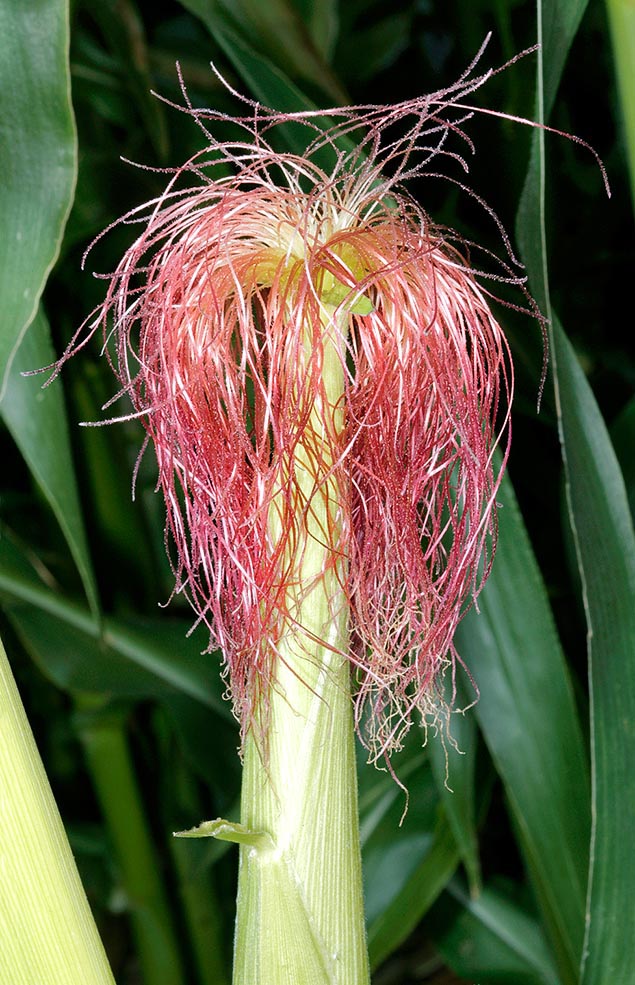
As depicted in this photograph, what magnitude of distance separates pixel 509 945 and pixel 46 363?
21.1 inches

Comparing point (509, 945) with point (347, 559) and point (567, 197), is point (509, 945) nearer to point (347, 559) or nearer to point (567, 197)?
point (347, 559)

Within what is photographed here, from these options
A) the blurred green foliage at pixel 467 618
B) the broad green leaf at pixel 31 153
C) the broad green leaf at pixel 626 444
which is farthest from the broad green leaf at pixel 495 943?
the broad green leaf at pixel 31 153

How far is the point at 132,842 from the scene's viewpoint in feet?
2.33

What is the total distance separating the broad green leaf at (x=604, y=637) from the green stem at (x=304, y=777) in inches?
5.1

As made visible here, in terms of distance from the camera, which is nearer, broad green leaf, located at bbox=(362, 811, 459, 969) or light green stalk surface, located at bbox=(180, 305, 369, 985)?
light green stalk surface, located at bbox=(180, 305, 369, 985)

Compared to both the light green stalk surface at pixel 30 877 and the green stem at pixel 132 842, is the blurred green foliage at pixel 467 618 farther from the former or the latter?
the light green stalk surface at pixel 30 877

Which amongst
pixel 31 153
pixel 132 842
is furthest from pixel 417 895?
pixel 31 153

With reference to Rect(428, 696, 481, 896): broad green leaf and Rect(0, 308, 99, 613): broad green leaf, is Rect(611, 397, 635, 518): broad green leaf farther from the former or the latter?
Rect(0, 308, 99, 613): broad green leaf

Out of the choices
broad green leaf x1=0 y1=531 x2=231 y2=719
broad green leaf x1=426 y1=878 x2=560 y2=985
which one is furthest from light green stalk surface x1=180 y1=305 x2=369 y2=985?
broad green leaf x1=426 y1=878 x2=560 y2=985

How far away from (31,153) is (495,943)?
619 mm

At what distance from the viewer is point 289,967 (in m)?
0.32

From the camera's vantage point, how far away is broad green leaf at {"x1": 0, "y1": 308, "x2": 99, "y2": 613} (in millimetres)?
406

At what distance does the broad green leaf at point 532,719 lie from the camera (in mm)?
443

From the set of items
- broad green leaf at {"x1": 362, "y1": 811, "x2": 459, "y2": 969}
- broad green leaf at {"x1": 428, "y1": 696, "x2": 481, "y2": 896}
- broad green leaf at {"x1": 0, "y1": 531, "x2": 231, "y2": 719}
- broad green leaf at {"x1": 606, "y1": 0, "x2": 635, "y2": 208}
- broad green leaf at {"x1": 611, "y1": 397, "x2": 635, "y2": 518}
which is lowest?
broad green leaf at {"x1": 362, "y1": 811, "x2": 459, "y2": 969}
